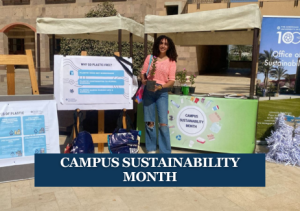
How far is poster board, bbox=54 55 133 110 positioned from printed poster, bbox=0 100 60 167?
21.8 inches

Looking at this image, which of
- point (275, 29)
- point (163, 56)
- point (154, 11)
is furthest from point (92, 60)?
point (154, 11)

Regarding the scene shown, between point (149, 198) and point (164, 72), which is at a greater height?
point (164, 72)

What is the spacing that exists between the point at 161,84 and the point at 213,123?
1.08 meters

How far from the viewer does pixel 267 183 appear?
3.44m

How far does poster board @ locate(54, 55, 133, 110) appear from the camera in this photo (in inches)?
162

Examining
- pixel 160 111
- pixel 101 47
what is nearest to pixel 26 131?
pixel 160 111

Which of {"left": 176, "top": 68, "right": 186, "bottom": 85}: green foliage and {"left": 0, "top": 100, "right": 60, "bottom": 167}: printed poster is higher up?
{"left": 176, "top": 68, "right": 186, "bottom": 85}: green foliage

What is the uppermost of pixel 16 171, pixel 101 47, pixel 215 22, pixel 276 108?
pixel 101 47

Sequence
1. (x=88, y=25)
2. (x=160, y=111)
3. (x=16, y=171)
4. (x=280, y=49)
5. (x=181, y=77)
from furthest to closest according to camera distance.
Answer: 1. (x=88, y=25)
2. (x=181, y=77)
3. (x=280, y=49)
4. (x=160, y=111)
5. (x=16, y=171)

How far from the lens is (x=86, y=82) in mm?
4145

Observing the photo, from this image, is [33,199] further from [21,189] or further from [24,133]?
[24,133]

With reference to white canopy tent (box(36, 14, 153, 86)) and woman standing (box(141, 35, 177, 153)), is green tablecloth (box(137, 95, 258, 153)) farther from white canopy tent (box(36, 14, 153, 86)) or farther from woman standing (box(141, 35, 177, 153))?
white canopy tent (box(36, 14, 153, 86))

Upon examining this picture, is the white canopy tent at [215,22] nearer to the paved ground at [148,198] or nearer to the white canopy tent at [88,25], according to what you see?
the white canopy tent at [88,25]

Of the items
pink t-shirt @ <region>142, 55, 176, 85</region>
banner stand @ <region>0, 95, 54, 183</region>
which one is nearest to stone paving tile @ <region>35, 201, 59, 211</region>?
banner stand @ <region>0, 95, 54, 183</region>
